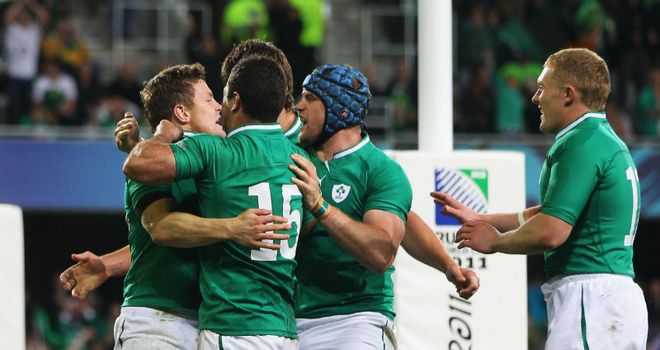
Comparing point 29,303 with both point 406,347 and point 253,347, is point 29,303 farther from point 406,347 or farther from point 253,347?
point 253,347

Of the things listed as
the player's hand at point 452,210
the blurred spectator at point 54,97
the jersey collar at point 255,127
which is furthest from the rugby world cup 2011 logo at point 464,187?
the blurred spectator at point 54,97

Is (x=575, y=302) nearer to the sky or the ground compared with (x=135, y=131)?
nearer to the ground

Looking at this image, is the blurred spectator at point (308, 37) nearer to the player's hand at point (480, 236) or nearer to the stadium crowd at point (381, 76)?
the stadium crowd at point (381, 76)

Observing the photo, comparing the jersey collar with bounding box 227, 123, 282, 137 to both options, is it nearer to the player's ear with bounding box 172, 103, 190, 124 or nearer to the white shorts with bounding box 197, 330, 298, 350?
the player's ear with bounding box 172, 103, 190, 124

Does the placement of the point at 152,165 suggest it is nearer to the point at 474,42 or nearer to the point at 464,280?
the point at 464,280

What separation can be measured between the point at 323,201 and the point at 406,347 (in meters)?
2.06

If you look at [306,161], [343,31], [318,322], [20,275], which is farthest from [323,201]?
[343,31]

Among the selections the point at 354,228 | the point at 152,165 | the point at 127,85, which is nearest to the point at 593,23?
the point at 127,85

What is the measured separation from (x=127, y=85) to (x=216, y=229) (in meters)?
8.64

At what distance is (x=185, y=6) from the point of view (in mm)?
14398

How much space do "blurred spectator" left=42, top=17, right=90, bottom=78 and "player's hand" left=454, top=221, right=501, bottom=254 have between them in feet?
27.2

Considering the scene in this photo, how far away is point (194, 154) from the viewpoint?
4391 millimetres

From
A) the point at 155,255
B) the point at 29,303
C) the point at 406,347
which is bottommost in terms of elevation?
the point at 29,303

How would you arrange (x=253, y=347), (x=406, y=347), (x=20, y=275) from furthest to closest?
(x=406, y=347) < (x=20, y=275) < (x=253, y=347)
